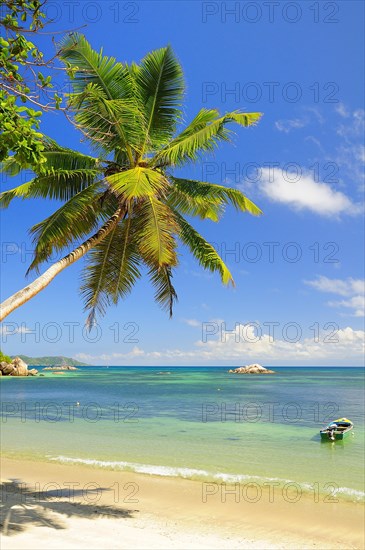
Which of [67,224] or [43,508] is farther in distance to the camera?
[43,508]

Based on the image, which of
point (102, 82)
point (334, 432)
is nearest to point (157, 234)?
point (102, 82)

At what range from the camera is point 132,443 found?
70.8 ft

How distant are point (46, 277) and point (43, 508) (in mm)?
6322

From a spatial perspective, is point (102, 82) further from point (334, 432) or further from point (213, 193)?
point (334, 432)

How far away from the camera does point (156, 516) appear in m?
11.1

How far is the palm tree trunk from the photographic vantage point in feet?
23.6

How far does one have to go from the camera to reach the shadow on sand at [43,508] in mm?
9734

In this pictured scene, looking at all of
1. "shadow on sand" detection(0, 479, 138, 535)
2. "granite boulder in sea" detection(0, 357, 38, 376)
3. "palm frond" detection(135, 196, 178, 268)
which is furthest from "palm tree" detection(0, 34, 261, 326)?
"granite boulder in sea" detection(0, 357, 38, 376)

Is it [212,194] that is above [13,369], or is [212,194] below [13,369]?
above

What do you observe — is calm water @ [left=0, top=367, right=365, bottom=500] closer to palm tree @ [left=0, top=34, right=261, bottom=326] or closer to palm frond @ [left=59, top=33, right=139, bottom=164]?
palm tree @ [left=0, top=34, right=261, bottom=326]

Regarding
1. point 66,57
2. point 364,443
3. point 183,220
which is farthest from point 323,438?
point 66,57

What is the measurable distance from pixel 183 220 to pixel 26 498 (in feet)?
27.3

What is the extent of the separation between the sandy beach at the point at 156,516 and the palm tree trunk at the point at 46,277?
4.31m

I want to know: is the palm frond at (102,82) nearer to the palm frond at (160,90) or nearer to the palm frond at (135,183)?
the palm frond at (160,90)
